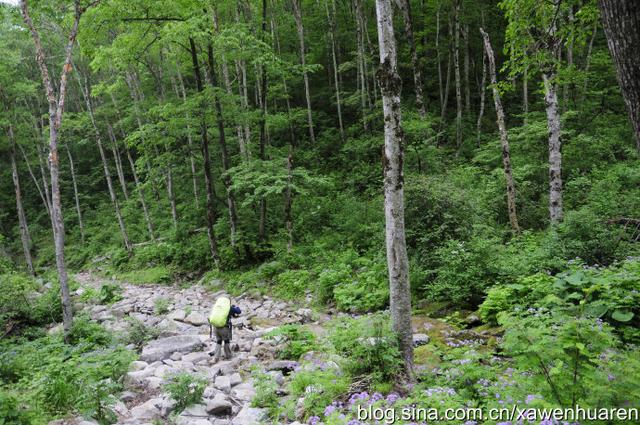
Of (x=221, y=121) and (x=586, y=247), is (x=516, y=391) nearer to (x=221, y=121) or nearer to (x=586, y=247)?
(x=586, y=247)

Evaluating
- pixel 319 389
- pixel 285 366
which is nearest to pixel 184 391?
pixel 285 366

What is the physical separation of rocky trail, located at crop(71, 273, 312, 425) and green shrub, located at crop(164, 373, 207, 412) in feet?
0.30

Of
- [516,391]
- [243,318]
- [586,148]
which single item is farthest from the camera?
[586,148]

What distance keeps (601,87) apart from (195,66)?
17.1 m

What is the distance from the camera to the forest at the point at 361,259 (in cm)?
399

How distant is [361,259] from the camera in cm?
1036

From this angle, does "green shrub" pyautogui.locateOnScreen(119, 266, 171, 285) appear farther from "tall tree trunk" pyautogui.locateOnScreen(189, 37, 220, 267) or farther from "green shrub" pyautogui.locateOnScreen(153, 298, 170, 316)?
"green shrub" pyautogui.locateOnScreen(153, 298, 170, 316)

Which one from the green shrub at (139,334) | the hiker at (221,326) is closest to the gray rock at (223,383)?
the hiker at (221,326)

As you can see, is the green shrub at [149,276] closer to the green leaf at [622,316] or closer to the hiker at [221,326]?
the hiker at [221,326]

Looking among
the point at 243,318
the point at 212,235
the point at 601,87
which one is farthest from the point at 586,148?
the point at 212,235

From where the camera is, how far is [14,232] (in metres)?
28.0

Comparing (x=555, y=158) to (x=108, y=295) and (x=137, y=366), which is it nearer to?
(x=137, y=366)

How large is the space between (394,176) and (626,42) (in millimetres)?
2646

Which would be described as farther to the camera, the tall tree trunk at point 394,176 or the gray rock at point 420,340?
the gray rock at point 420,340
